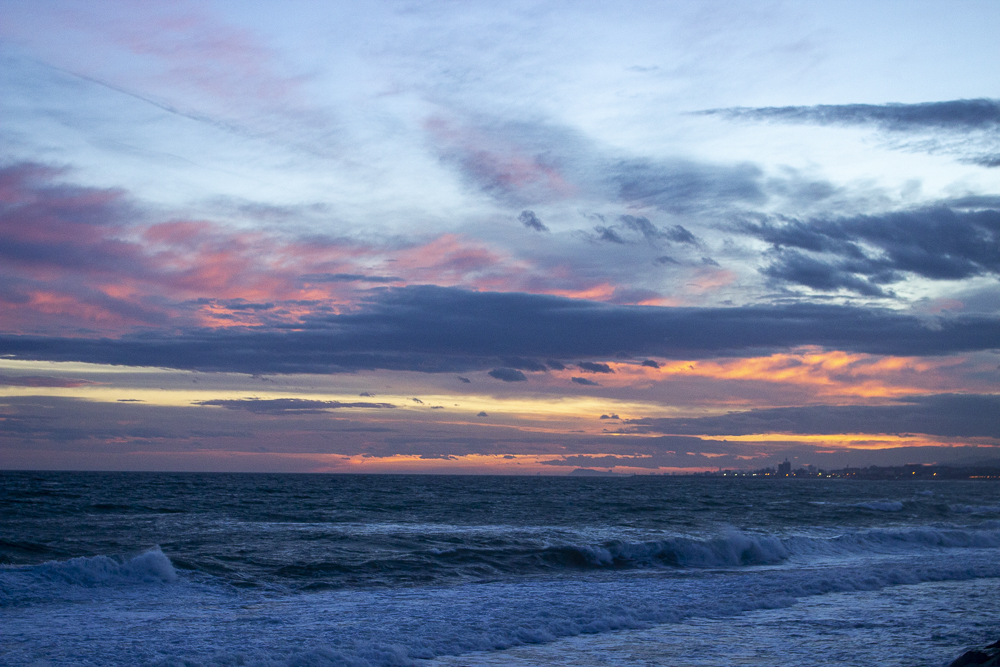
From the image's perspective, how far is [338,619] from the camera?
1511cm

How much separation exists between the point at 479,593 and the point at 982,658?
1166cm

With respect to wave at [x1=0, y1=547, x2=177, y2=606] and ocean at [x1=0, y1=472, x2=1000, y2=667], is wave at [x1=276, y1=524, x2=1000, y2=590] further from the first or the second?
wave at [x1=0, y1=547, x2=177, y2=606]

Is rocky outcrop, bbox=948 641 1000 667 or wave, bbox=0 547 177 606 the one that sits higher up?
rocky outcrop, bbox=948 641 1000 667

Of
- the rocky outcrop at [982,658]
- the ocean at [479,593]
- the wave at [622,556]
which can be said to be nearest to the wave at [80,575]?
the ocean at [479,593]

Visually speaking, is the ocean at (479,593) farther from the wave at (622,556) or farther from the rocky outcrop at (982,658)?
the rocky outcrop at (982,658)

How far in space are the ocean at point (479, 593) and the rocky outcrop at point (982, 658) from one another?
167 centimetres

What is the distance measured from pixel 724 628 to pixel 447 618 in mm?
5910

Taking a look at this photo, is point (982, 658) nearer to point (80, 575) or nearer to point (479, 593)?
point (479, 593)

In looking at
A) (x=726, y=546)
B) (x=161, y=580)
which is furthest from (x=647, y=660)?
(x=726, y=546)

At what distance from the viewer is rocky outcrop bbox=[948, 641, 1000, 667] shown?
31.4ft

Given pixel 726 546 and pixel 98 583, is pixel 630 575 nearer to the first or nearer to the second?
pixel 726 546

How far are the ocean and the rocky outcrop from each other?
1.67 metres

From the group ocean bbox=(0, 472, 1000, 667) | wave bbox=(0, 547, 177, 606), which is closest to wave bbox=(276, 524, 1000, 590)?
ocean bbox=(0, 472, 1000, 667)

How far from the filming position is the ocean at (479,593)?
1270 centimetres
